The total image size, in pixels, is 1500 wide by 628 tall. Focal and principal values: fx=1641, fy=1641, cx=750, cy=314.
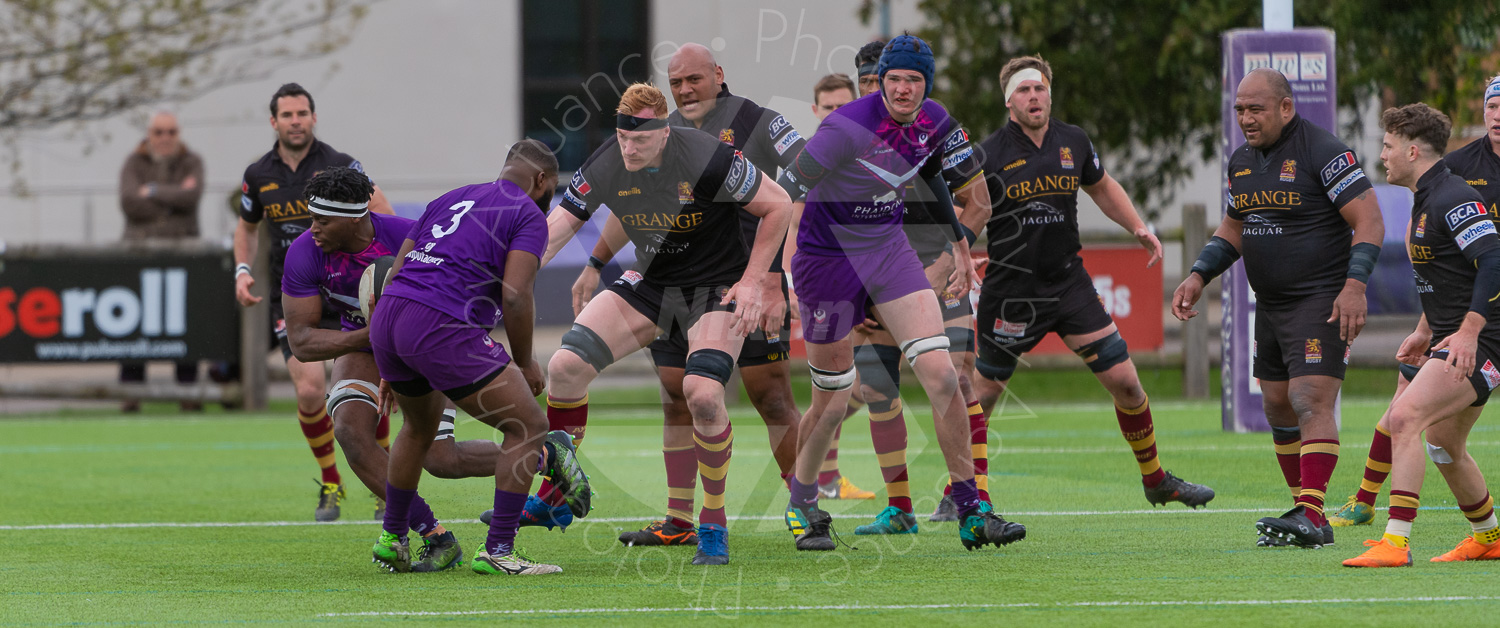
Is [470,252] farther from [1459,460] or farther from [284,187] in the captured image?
[1459,460]

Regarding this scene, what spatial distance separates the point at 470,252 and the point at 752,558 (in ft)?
5.87

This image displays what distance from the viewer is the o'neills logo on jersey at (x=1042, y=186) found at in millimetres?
8328

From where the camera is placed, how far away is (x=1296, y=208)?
7031mm

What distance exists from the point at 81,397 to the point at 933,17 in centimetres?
954

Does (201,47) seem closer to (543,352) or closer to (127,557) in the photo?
(543,352)

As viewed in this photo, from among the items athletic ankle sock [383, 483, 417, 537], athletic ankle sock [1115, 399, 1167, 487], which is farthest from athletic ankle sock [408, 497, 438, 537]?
athletic ankle sock [1115, 399, 1167, 487]

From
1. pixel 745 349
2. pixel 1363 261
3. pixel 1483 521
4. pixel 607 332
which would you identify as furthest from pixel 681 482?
pixel 1483 521

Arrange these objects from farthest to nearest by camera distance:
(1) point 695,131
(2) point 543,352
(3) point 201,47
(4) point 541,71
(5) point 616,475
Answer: (4) point 541,71 → (3) point 201,47 → (2) point 543,352 → (5) point 616,475 → (1) point 695,131

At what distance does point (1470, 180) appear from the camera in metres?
6.71

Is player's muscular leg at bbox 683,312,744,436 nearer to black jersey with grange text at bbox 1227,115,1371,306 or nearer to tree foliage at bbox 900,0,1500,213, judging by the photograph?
black jersey with grange text at bbox 1227,115,1371,306

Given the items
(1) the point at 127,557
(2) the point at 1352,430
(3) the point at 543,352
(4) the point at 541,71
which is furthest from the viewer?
(4) the point at 541,71

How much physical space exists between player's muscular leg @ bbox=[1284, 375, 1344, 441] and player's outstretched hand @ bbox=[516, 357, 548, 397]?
321 cm

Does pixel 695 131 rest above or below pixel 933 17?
below

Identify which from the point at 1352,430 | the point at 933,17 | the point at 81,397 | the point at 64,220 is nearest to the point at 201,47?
the point at 64,220
